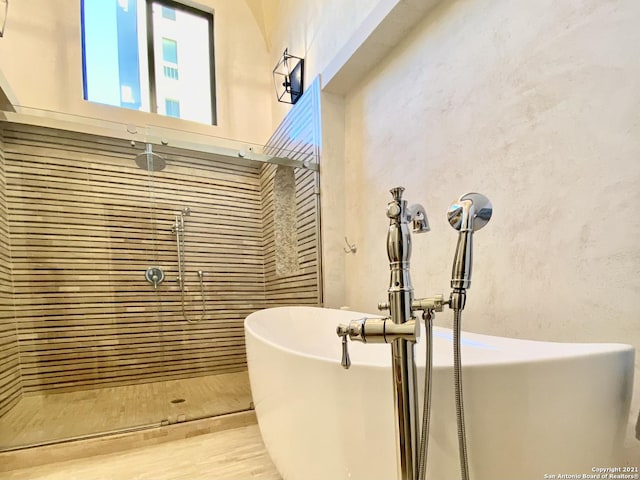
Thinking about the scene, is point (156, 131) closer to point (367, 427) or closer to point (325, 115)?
point (325, 115)

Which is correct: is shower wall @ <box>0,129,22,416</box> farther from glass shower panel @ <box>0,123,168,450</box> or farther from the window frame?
the window frame

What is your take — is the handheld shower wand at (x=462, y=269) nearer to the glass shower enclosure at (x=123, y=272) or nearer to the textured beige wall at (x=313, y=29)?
the textured beige wall at (x=313, y=29)

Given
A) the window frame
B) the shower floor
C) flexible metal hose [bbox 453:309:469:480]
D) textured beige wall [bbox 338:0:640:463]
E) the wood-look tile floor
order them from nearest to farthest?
flexible metal hose [bbox 453:309:469:480] < textured beige wall [bbox 338:0:640:463] < the wood-look tile floor < the shower floor < the window frame

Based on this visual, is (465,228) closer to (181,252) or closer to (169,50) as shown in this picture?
(181,252)

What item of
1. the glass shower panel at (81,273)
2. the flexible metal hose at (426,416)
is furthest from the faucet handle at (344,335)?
the glass shower panel at (81,273)

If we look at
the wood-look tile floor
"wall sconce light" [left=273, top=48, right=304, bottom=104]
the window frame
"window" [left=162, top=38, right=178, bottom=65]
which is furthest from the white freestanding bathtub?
"window" [left=162, top=38, right=178, bottom=65]

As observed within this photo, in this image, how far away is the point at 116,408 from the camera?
1955 millimetres

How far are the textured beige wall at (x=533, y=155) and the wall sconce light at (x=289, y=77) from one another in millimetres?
1138

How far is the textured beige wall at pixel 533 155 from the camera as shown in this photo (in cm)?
86

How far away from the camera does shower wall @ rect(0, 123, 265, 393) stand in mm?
2240

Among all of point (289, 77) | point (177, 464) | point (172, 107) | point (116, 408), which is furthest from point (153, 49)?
point (177, 464)

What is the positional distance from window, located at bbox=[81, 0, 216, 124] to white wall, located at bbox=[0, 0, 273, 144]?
3.8 inches

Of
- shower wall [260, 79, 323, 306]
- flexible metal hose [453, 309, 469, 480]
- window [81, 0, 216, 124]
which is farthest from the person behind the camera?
window [81, 0, 216, 124]

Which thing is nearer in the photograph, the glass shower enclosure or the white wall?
the glass shower enclosure
